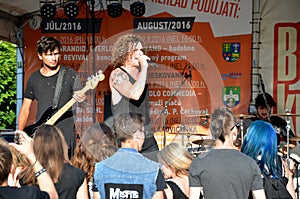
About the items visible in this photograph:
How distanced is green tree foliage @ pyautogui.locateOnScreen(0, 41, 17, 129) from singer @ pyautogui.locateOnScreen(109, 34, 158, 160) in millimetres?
18923

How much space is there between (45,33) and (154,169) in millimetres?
6370

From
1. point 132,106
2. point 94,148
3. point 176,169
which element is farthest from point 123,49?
point 176,169

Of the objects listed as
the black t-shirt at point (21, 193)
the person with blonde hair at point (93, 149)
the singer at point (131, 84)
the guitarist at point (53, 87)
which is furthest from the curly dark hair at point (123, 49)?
the black t-shirt at point (21, 193)

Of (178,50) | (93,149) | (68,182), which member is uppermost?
(178,50)

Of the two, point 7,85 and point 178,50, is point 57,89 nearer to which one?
point 178,50

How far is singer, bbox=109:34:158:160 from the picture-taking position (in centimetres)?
474

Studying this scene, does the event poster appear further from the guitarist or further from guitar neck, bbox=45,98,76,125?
guitar neck, bbox=45,98,76,125

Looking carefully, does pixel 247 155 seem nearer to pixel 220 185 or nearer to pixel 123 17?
pixel 220 185

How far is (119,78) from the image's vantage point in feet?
15.6

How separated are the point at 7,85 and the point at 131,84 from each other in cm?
1992

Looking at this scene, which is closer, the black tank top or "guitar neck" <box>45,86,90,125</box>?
the black tank top

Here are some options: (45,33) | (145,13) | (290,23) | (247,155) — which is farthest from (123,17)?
(247,155)

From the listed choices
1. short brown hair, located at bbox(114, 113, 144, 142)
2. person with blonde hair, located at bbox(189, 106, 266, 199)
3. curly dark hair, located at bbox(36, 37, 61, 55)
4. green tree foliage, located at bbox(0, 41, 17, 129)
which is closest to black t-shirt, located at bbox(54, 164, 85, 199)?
short brown hair, located at bbox(114, 113, 144, 142)

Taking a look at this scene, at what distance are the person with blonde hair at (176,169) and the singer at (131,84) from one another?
392 mm
